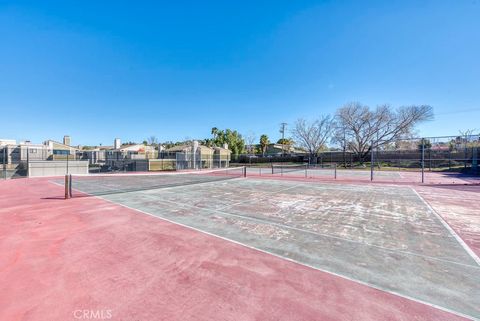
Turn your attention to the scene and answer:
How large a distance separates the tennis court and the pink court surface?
0.03 m

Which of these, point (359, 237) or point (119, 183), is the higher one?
point (359, 237)

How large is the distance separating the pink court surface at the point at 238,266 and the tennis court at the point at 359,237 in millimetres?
29

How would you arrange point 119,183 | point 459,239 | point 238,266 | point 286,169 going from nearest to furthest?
1. point 238,266
2. point 459,239
3. point 119,183
4. point 286,169

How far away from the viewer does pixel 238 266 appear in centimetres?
384

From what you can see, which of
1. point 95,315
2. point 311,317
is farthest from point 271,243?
point 95,315

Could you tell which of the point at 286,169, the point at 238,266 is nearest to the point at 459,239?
the point at 238,266

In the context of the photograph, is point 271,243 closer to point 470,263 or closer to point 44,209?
point 470,263

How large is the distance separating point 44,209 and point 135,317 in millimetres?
8189

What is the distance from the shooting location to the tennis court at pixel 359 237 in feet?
11.0

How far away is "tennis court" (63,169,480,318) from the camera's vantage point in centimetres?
334

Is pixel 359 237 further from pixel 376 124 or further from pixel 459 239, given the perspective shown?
pixel 376 124

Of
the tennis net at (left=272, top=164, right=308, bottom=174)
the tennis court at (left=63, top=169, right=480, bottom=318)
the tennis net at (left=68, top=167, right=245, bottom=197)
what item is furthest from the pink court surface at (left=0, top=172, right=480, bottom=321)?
the tennis net at (left=272, top=164, right=308, bottom=174)

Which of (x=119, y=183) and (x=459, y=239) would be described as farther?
(x=119, y=183)

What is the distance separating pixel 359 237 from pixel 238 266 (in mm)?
3405
